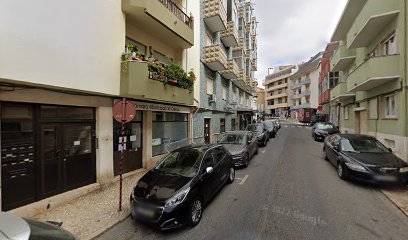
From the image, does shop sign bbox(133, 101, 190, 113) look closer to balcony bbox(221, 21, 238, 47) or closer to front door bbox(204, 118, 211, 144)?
front door bbox(204, 118, 211, 144)

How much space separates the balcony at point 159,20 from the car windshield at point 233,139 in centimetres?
517

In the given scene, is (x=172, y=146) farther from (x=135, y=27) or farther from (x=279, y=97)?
(x=279, y=97)

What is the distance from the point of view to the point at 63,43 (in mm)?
5102

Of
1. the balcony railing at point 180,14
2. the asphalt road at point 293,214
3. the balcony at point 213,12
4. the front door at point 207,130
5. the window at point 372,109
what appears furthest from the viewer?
the front door at point 207,130

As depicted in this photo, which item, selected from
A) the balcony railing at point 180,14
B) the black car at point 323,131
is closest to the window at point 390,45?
the black car at point 323,131

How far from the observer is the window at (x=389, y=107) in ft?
32.9

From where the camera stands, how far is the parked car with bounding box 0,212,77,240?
75.7 inches

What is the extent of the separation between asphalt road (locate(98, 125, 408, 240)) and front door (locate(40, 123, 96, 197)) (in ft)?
8.00

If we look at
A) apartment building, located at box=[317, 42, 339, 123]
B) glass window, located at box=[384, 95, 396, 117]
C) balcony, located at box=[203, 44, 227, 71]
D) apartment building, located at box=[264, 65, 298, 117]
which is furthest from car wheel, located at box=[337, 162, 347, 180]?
apartment building, located at box=[264, 65, 298, 117]

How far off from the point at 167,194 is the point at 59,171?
11.4ft

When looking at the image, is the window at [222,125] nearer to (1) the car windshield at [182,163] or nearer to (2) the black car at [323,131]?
(2) the black car at [323,131]

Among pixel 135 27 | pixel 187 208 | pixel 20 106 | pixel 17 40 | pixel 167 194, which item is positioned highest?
pixel 135 27

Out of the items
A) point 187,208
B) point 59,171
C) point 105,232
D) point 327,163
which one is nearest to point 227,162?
point 187,208

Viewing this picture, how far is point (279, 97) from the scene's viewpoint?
7025 centimetres
